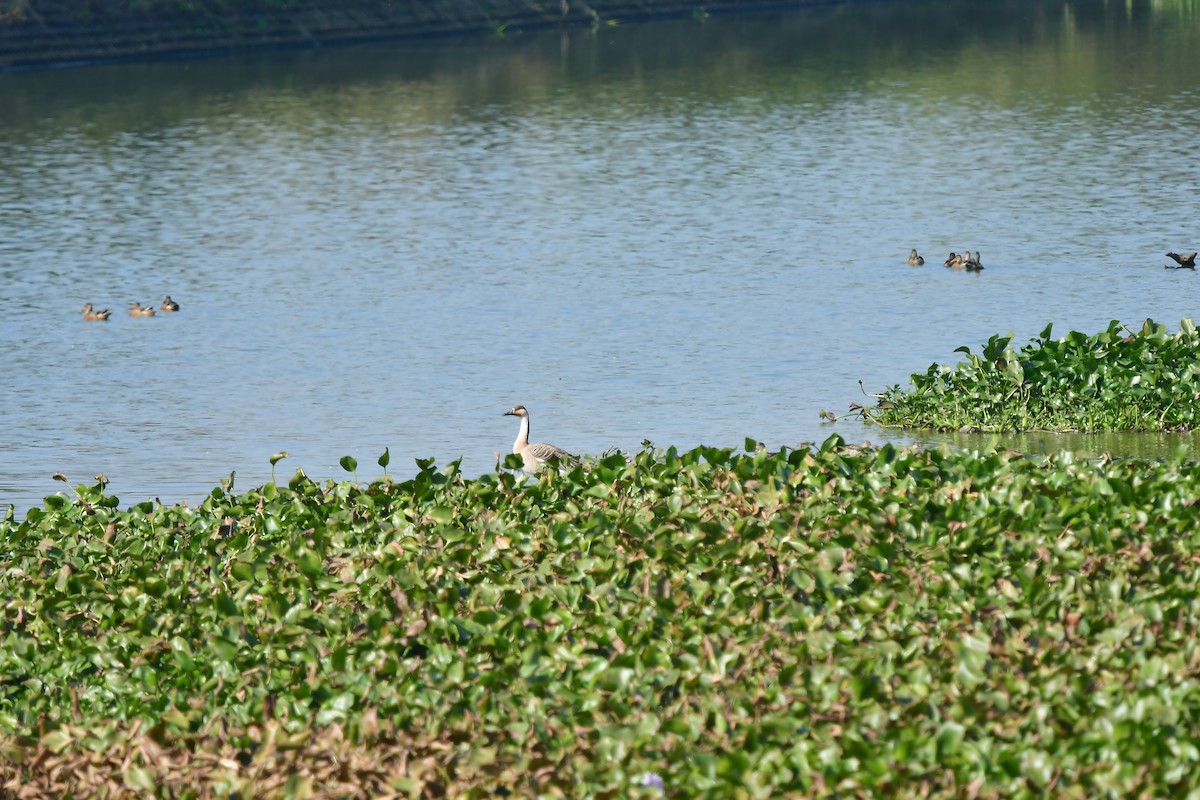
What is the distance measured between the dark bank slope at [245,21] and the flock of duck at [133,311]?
35516mm

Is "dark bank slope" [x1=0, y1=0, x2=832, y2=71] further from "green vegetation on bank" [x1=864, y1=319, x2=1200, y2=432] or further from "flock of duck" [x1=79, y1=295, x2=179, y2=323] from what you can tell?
"green vegetation on bank" [x1=864, y1=319, x2=1200, y2=432]

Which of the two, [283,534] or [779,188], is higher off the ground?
[283,534]

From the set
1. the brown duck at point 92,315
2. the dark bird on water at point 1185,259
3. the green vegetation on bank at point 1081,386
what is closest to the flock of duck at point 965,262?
the dark bird on water at point 1185,259

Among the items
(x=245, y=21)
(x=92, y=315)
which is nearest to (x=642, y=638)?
(x=92, y=315)

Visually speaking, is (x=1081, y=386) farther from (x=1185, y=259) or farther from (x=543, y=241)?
(x=543, y=241)

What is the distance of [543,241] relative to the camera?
3450 cm

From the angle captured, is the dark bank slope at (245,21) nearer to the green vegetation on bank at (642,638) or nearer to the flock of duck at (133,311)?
the flock of duck at (133,311)

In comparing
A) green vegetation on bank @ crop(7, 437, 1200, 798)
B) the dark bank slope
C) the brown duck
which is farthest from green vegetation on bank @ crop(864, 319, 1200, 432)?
the dark bank slope

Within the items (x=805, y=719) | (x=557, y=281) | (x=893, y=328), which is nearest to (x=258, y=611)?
(x=805, y=719)

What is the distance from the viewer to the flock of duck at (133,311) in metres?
28.2

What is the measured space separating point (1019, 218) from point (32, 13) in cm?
3825

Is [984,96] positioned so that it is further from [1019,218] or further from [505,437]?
[505,437]

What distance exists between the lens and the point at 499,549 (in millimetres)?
10812

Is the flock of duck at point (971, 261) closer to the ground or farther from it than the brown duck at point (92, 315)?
closer to the ground
